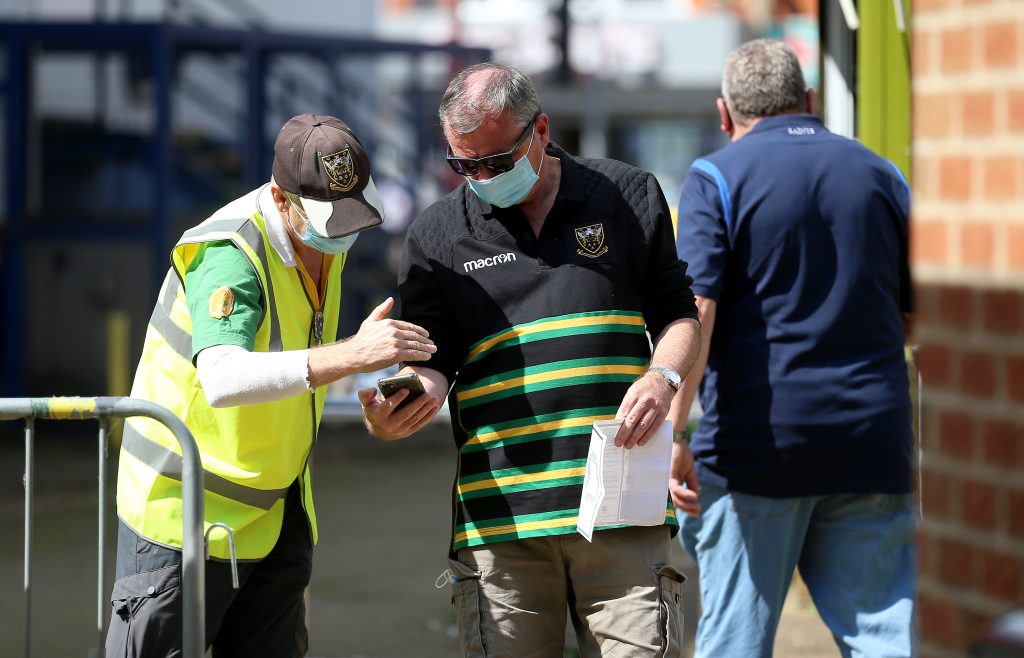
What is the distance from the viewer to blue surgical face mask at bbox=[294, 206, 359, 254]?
318 centimetres

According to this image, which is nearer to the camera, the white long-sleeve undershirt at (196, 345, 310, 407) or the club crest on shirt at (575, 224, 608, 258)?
the white long-sleeve undershirt at (196, 345, 310, 407)

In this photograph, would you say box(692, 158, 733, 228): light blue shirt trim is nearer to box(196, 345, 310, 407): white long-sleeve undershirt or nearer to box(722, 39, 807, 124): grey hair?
box(722, 39, 807, 124): grey hair

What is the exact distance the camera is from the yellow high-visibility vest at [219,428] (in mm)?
3133

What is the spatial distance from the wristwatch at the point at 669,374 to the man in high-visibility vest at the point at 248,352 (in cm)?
55

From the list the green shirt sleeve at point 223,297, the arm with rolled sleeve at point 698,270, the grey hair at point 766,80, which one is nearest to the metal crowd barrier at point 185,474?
the green shirt sleeve at point 223,297

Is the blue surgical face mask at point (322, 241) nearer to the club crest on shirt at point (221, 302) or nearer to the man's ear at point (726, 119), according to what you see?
the club crest on shirt at point (221, 302)

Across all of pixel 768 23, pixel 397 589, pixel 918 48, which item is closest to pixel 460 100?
pixel 918 48

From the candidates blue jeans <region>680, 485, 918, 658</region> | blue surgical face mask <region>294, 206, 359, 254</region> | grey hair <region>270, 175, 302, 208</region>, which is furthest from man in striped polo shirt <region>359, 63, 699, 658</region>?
blue jeans <region>680, 485, 918, 658</region>

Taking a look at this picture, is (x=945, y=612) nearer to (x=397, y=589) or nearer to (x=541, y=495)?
(x=541, y=495)

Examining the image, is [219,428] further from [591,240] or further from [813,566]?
[813,566]

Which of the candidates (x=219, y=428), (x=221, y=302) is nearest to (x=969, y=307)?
(x=221, y=302)

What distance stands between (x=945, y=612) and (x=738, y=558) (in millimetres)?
1743

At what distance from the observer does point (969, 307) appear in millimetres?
1980

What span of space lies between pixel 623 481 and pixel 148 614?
109 centimetres
